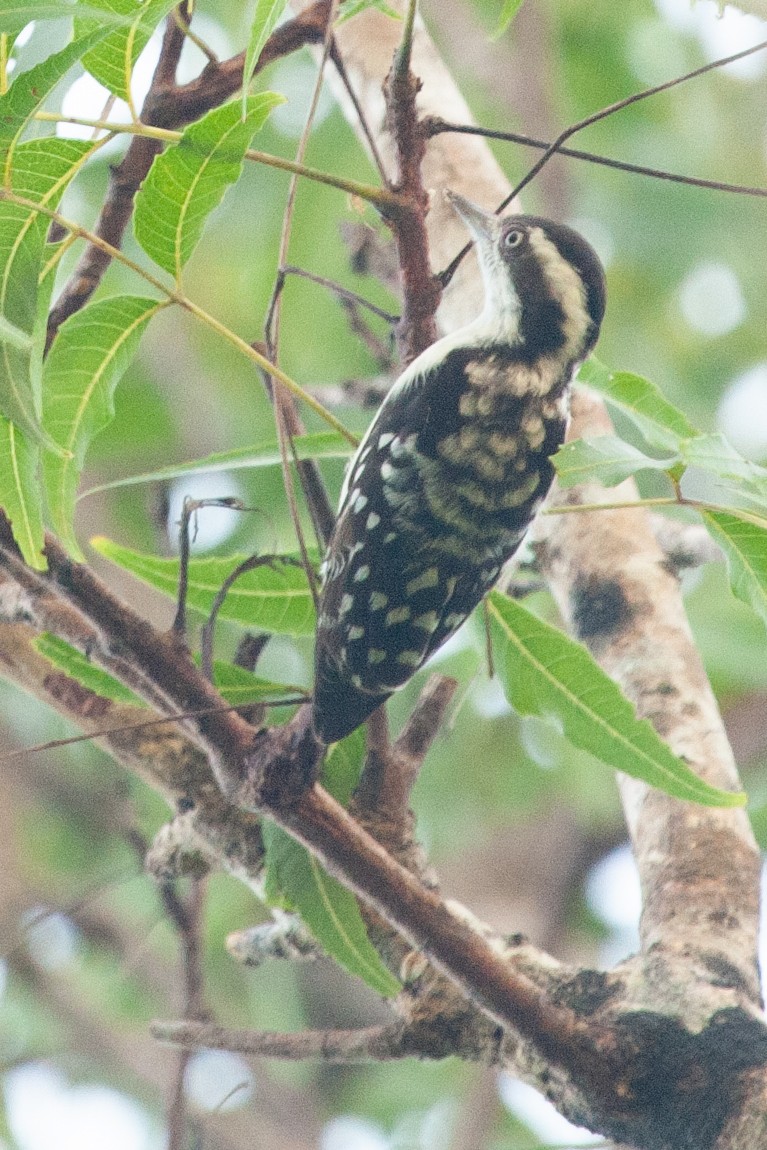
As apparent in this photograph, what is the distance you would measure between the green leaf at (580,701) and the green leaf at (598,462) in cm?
35

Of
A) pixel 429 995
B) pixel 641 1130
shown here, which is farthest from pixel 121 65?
pixel 641 1130

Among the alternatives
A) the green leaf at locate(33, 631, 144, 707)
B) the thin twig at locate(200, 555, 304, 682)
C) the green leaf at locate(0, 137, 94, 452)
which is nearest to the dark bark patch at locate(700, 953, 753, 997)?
the thin twig at locate(200, 555, 304, 682)

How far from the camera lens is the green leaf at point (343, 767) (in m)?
2.37

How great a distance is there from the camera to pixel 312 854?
2229mm

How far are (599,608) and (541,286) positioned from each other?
0.70 metres

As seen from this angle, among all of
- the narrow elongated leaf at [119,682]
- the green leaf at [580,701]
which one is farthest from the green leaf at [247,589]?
the green leaf at [580,701]

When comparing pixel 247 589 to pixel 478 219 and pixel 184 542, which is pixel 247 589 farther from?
pixel 478 219

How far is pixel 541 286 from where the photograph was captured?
2826 millimetres

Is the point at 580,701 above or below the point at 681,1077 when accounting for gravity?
above

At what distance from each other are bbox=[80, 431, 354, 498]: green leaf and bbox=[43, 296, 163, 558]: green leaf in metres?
0.10

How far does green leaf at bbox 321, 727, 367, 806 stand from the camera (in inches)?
93.4

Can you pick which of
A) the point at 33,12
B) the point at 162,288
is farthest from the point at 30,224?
the point at 33,12

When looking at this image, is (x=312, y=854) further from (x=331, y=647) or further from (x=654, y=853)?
(x=654, y=853)

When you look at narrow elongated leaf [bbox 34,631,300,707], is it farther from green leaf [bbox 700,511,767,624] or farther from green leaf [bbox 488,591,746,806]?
green leaf [bbox 700,511,767,624]
